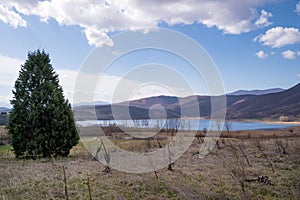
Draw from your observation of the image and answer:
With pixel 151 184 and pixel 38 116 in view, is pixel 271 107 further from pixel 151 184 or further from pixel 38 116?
pixel 151 184

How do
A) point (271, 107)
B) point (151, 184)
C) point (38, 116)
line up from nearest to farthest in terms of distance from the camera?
point (151, 184) < point (38, 116) < point (271, 107)

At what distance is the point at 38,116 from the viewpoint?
16297 mm

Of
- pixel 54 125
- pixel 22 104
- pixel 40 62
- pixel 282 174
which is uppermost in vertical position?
pixel 40 62

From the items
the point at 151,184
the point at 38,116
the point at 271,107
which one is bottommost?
the point at 151,184

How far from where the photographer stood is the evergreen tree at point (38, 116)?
52.8 ft

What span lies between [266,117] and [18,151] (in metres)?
148

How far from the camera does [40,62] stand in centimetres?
1722

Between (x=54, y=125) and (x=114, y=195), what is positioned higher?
(x=54, y=125)

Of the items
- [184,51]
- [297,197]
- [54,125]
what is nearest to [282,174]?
[297,197]

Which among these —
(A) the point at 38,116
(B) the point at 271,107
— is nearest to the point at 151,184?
(A) the point at 38,116

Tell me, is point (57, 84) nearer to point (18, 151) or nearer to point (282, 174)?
point (18, 151)

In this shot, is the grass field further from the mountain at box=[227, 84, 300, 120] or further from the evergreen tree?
the mountain at box=[227, 84, 300, 120]

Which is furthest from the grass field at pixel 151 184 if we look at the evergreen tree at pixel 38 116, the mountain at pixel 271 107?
the mountain at pixel 271 107

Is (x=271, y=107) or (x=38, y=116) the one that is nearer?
(x=38, y=116)
